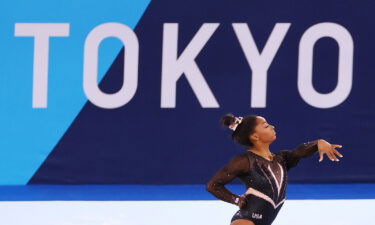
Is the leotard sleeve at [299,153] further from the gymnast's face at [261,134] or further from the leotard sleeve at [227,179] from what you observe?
the leotard sleeve at [227,179]

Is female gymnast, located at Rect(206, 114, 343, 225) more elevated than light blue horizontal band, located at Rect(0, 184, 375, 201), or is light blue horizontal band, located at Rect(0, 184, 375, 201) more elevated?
light blue horizontal band, located at Rect(0, 184, 375, 201)

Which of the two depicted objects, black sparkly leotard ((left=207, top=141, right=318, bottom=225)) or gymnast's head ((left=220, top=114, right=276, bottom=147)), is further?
gymnast's head ((left=220, top=114, right=276, bottom=147))

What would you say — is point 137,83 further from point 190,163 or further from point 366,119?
point 366,119

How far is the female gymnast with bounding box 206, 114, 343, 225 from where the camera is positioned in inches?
214

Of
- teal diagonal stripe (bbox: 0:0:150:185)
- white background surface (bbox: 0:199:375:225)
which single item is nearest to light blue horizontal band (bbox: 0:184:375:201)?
white background surface (bbox: 0:199:375:225)

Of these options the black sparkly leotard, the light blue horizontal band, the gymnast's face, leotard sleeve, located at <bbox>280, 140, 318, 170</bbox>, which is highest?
the light blue horizontal band

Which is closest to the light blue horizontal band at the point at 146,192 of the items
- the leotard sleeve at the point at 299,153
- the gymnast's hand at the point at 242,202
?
the leotard sleeve at the point at 299,153

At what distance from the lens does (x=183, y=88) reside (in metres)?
8.41

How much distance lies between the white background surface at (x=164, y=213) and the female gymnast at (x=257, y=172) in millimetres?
1516

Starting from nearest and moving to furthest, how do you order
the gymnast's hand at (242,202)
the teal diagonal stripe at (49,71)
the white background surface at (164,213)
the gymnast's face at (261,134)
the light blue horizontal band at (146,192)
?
the gymnast's hand at (242,202) → the gymnast's face at (261,134) → the white background surface at (164,213) → the light blue horizontal band at (146,192) → the teal diagonal stripe at (49,71)

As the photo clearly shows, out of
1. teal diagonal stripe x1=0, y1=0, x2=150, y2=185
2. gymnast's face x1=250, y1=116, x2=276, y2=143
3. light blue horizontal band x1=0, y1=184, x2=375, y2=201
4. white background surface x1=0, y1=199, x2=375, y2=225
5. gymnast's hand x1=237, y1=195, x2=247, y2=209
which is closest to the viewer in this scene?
gymnast's hand x1=237, y1=195, x2=247, y2=209

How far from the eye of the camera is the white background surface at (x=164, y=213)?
7086mm

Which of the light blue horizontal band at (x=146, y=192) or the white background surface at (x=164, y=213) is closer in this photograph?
the white background surface at (x=164, y=213)

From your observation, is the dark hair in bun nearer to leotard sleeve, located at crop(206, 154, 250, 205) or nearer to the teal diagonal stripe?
leotard sleeve, located at crop(206, 154, 250, 205)
